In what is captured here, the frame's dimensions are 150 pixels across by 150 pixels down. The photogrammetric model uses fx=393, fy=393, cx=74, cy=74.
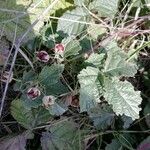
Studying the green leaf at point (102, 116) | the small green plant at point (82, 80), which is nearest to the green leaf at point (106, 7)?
the small green plant at point (82, 80)

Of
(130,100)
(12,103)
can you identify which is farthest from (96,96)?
(12,103)

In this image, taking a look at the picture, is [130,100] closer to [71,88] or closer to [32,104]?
[71,88]

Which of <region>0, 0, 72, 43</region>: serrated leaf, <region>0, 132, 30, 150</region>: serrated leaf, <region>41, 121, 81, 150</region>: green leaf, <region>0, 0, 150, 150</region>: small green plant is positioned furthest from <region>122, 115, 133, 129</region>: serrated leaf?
<region>0, 0, 72, 43</region>: serrated leaf

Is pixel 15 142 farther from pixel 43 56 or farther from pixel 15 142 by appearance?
pixel 43 56

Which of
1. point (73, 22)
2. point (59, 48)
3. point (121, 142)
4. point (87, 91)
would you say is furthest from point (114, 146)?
point (73, 22)

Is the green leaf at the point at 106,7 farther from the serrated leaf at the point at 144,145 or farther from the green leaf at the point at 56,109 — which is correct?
the serrated leaf at the point at 144,145
